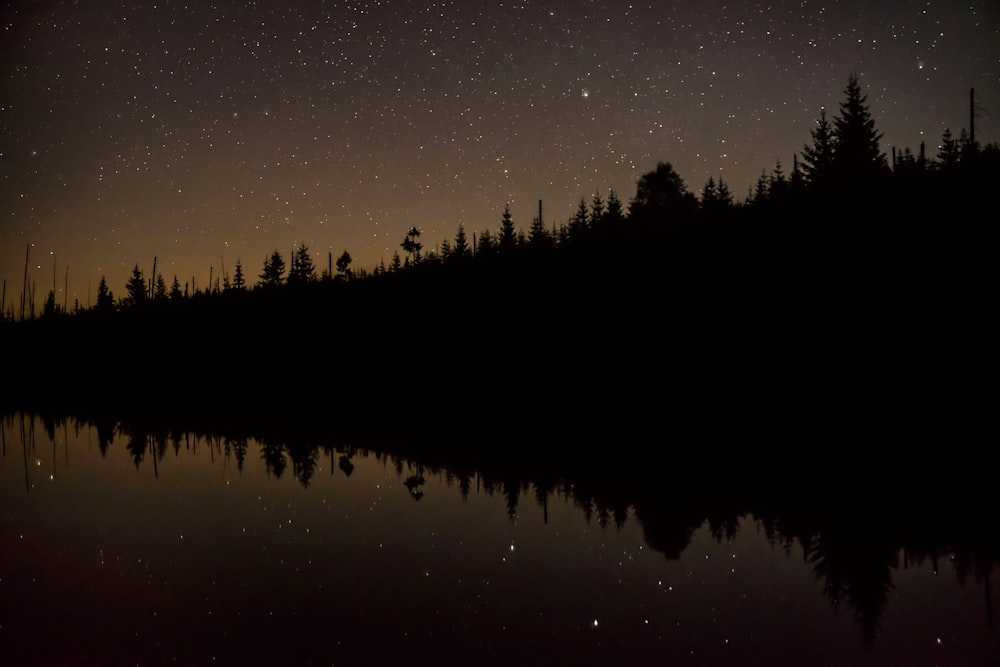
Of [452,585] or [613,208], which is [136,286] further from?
[452,585]

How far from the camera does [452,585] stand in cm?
617

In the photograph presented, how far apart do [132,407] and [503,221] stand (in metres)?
46.7

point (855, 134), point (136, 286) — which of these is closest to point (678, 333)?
point (855, 134)

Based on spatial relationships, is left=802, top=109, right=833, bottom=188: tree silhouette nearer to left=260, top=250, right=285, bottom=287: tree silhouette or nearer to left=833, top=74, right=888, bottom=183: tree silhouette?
left=833, top=74, right=888, bottom=183: tree silhouette

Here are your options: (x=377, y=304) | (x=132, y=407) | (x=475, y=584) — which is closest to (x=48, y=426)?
(x=132, y=407)

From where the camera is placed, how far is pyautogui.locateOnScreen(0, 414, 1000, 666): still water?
191 inches

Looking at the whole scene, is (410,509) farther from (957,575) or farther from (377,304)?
(377,304)

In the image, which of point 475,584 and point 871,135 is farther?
point 871,135

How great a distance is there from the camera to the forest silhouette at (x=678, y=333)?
1228cm

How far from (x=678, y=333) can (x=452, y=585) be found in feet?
38.2

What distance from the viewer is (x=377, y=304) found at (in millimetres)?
26891

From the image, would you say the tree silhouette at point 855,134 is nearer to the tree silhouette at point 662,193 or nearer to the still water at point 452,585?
the tree silhouette at point 662,193

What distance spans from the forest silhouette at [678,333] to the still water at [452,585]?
17.1 ft

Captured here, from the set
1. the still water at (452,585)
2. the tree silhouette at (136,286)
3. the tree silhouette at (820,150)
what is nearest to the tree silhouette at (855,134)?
the tree silhouette at (820,150)
